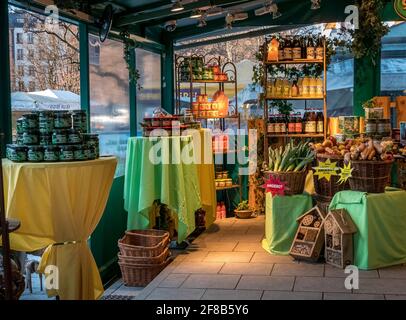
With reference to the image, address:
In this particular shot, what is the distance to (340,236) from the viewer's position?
5051 mm

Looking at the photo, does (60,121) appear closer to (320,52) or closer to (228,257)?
(228,257)

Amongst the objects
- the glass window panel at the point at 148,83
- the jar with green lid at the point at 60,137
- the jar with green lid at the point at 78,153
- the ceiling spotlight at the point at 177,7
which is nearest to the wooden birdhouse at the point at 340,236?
the jar with green lid at the point at 78,153

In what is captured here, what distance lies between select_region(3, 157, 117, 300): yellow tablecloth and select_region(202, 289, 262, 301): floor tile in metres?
0.92

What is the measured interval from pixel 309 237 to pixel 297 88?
2.84 meters

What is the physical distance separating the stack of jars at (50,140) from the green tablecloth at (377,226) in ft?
7.71

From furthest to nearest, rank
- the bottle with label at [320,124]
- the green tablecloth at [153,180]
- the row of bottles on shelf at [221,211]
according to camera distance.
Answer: the row of bottles on shelf at [221,211] → the bottle with label at [320,124] → the green tablecloth at [153,180]

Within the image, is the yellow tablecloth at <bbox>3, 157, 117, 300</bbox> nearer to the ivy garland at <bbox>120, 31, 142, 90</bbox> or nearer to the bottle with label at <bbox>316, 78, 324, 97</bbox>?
the ivy garland at <bbox>120, 31, 142, 90</bbox>

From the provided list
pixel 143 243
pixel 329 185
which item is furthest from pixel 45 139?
pixel 329 185

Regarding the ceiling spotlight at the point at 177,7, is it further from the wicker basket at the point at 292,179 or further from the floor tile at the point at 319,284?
the floor tile at the point at 319,284

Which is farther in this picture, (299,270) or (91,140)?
(299,270)

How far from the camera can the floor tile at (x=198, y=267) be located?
5.19 m

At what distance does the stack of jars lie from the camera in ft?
13.3
